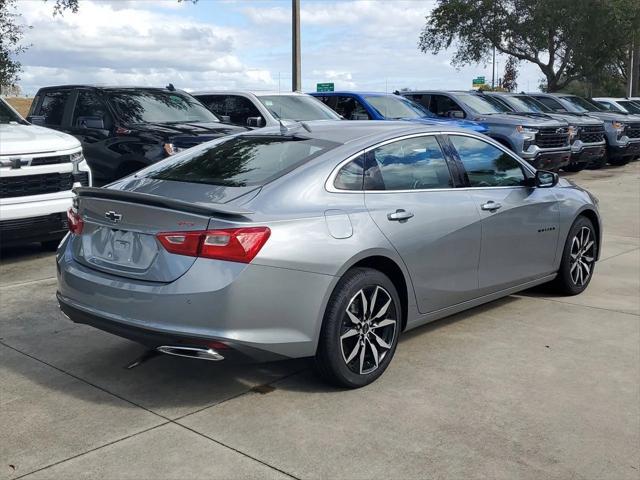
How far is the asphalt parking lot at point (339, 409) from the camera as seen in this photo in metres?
3.54

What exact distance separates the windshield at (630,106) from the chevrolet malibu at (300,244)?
2007 cm

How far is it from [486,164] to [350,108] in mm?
9206

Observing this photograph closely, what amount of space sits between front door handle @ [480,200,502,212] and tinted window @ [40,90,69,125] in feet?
23.3

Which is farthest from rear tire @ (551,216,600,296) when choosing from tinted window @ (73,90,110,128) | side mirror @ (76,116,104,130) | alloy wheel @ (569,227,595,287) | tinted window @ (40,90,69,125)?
tinted window @ (40,90,69,125)

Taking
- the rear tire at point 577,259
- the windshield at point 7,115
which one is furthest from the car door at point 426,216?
the windshield at point 7,115

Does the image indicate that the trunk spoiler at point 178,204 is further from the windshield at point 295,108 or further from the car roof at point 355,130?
the windshield at point 295,108

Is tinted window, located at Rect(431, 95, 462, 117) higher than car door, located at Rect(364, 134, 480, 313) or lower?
higher

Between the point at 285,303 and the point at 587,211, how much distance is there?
3.83 metres

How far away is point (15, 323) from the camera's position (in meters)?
5.68

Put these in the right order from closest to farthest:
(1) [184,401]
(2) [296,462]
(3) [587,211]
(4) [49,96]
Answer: (2) [296,462] → (1) [184,401] → (3) [587,211] → (4) [49,96]

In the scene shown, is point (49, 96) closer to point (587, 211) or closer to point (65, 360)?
point (65, 360)

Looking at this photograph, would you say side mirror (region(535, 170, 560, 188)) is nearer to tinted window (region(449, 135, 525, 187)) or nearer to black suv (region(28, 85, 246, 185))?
tinted window (region(449, 135, 525, 187))

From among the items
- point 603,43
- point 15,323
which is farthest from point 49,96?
point 603,43

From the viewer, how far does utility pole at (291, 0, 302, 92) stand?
1705cm
